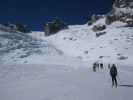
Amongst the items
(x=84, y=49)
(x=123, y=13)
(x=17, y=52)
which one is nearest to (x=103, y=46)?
(x=84, y=49)

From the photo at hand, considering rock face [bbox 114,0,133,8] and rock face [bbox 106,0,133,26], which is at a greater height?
rock face [bbox 114,0,133,8]

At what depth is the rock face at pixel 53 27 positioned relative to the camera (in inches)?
5241

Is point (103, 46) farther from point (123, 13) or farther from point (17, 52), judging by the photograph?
point (123, 13)

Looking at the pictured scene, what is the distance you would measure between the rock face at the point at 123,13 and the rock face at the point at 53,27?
29554 mm

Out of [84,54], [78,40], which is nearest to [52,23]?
[78,40]

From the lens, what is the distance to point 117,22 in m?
114

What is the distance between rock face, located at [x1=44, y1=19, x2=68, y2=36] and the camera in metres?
133

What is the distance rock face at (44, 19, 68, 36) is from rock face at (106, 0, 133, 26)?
97.0ft

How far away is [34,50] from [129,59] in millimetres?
30335

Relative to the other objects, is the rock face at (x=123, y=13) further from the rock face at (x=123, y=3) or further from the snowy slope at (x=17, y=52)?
the snowy slope at (x=17, y=52)

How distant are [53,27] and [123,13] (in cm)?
4023

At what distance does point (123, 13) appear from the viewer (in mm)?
121062

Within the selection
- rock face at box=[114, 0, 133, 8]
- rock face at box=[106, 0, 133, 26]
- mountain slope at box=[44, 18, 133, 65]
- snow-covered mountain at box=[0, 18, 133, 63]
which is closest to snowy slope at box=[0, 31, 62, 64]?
snow-covered mountain at box=[0, 18, 133, 63]

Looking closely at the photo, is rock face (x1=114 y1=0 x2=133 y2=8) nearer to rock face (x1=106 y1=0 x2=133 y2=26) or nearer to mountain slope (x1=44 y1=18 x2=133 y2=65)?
rock face (x1=106 y1=0 x2=133 y2=26)
